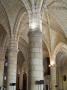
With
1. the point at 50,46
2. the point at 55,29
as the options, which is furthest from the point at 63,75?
the point at 55,29

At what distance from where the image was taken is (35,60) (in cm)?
1371

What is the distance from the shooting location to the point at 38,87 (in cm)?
1324

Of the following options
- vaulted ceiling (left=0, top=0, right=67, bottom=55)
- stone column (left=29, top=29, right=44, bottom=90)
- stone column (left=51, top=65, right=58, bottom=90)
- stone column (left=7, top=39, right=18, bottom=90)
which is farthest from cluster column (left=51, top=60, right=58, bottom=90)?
stone column (left=29, top=29, right=44, bottom=90)

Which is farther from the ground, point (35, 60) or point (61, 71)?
point (35, 60)

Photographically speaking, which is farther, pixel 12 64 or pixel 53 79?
pixel 53 79

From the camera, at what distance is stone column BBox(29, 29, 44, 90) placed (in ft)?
44.2

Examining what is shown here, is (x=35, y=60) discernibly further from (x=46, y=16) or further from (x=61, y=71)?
(x=61, y=71)

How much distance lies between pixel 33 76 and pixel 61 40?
13.4 m

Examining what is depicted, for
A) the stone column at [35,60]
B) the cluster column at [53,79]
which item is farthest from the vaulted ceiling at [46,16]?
the cluster column at [53,79]

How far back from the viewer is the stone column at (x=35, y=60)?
44.2 ft

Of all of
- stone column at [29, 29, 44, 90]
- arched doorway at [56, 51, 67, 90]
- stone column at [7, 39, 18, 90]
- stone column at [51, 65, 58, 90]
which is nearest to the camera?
stone column at [29, 29, 44, 90]

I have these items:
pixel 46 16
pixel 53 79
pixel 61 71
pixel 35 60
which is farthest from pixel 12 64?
pixel 61 71

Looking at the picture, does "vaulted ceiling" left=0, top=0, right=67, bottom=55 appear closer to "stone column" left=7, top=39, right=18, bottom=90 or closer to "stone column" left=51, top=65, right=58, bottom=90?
"stone column" left=7, top=39, right=18, bottom=90

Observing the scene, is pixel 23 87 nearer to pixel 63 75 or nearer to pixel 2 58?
pixel 63 75
